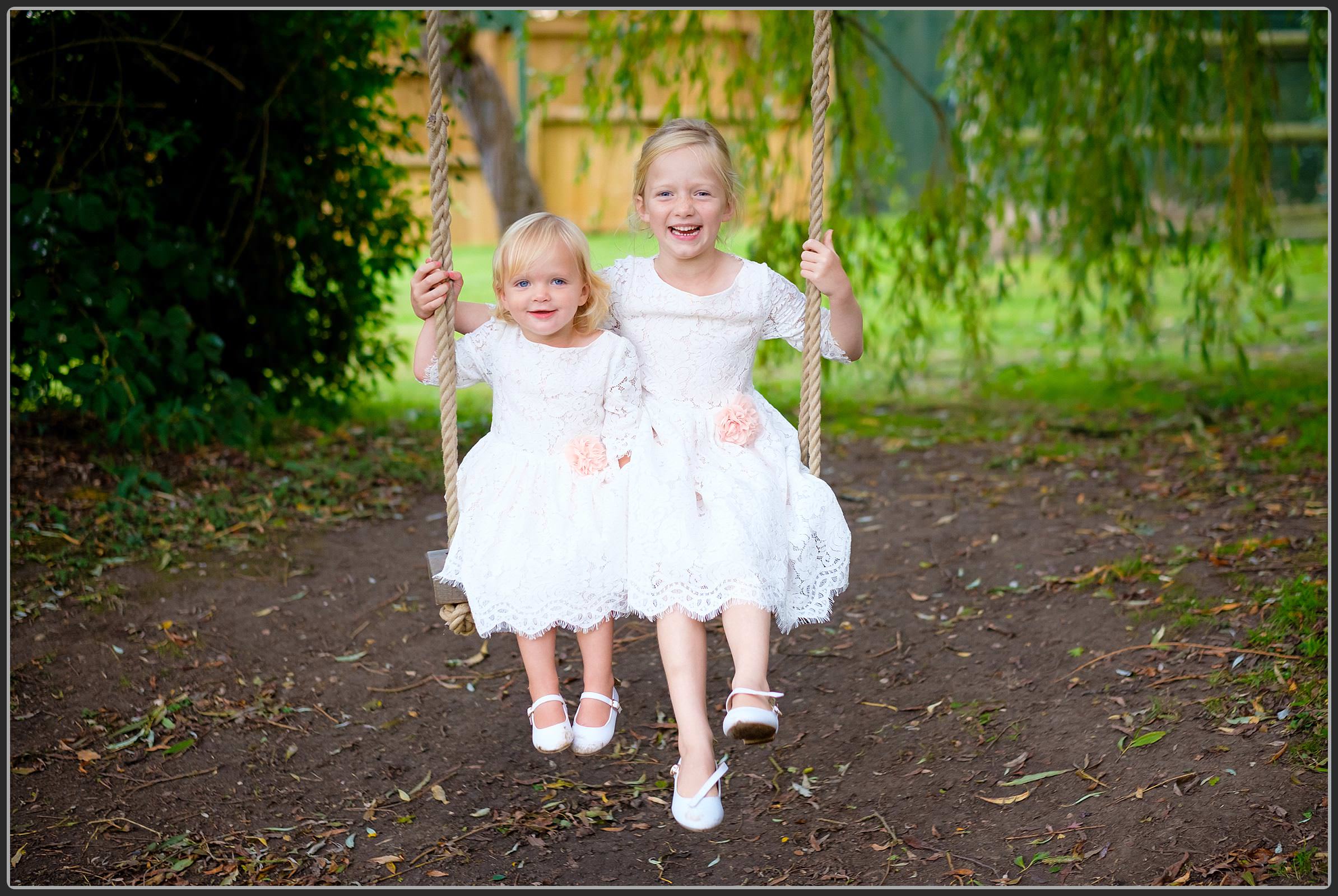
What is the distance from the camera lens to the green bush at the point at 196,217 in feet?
12.8

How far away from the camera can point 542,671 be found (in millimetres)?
2262

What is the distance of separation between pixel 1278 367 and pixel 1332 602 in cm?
365

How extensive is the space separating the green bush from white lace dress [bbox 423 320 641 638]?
6.68 feet

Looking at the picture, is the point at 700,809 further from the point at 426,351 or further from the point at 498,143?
the point at 498,143

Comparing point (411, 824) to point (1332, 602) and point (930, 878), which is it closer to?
point (930, 878)

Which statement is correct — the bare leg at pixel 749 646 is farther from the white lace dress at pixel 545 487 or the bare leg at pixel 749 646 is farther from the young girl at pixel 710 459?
the white lace dress at pixel 545 487

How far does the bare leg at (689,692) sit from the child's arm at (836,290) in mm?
640

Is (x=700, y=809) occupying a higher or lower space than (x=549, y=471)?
lower

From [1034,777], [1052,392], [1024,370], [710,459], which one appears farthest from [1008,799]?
[1024,370]

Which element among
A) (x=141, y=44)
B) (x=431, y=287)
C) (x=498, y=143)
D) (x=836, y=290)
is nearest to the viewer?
(x=431, y=287)

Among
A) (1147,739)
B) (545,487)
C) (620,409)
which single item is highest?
(620,409)

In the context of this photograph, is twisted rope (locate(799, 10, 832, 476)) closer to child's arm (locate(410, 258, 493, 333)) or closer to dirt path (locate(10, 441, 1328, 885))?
child's arm (locate(410, 258, 493, 333))

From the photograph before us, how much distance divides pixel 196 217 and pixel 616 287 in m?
2.90

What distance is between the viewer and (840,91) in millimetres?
5074
